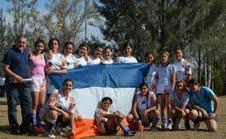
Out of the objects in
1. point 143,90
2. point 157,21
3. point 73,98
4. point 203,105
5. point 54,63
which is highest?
point 157,21

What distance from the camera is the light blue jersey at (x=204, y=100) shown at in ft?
43.0

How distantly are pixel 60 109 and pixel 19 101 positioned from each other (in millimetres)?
1082

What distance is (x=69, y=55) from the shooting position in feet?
41.1

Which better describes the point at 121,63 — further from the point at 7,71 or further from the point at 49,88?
the point at 7,71

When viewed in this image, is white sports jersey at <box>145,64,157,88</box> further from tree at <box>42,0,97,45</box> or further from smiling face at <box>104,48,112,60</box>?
tree at <box>42,0,97,45</box>

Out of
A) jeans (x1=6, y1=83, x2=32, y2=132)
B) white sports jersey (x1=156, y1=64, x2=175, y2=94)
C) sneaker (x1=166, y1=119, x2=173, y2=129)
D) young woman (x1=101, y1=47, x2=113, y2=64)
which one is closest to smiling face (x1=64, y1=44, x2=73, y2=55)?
young woman (x1=101, y1=47, x2=113, y2=64)

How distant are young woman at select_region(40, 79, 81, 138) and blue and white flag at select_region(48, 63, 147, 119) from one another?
0.54 metres

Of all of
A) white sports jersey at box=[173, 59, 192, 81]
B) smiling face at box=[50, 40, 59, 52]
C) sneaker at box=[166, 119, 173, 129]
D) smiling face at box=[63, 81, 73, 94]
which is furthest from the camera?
white sports jersey at box=[173, 59, 192, 81]

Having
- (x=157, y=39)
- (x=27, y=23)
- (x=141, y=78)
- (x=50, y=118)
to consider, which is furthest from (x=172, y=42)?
(x=50, y=118)

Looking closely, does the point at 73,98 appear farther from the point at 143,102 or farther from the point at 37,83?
the point at 143,102

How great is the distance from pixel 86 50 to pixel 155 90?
6.61 ft

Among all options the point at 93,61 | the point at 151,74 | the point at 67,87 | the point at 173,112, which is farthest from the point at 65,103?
the point at 173,112

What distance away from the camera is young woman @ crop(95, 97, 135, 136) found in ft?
39.1

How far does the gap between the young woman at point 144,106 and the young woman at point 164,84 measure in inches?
12.7
